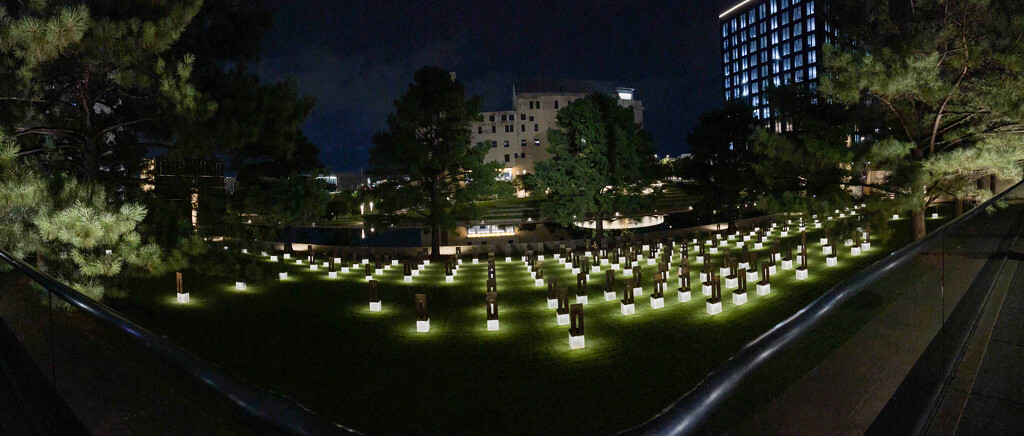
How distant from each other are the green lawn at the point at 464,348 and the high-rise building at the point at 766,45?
90902mm

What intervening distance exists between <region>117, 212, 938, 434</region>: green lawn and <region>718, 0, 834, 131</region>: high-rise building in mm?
90902

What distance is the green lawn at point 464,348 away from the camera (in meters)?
7.01

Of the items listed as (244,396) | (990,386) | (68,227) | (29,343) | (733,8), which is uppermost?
(733,8)

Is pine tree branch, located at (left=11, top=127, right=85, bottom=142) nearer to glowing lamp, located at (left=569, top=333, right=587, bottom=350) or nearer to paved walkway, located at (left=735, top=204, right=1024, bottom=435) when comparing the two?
glowing lamp, located at (left=569, top=333, right=587, bottom=350)

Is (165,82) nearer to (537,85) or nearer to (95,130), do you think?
(95,130)

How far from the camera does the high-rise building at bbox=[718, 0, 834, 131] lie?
96.3 metres

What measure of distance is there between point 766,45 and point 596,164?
97.4m

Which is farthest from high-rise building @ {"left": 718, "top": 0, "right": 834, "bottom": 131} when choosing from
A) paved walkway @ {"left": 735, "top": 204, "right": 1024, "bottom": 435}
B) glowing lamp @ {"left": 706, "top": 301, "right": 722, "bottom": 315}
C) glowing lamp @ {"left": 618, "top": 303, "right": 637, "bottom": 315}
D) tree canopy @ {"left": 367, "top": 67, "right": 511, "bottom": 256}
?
paved walkway @ {"left": 735, "top": 204, "right": 1024, "bottom": 435}

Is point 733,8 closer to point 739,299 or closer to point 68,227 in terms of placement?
point 739,299

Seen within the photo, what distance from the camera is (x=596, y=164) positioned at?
27.0 metres

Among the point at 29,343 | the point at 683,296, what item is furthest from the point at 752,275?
the point at 29,343

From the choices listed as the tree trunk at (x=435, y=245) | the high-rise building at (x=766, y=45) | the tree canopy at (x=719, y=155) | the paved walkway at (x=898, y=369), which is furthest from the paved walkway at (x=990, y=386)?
the high-rise building at (x=766, y=45)

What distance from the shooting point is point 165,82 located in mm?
7441

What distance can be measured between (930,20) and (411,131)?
18.5m
